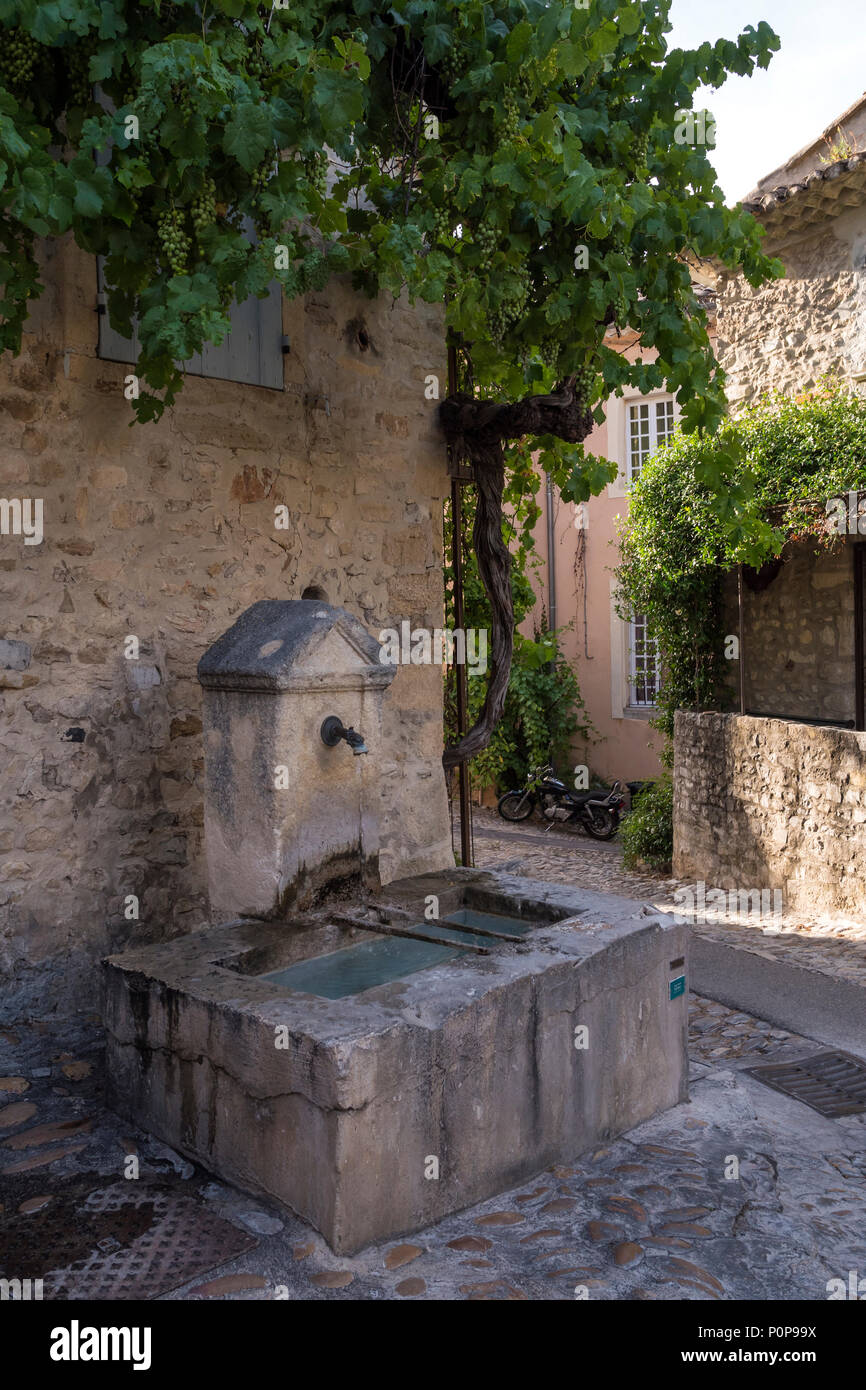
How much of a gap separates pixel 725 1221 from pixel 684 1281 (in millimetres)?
406

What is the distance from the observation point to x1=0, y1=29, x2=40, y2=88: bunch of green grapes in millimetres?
3367

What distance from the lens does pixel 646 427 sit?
1398 cm

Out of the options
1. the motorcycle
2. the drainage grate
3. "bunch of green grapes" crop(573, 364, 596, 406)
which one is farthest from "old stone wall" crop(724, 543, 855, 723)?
the drainage grate

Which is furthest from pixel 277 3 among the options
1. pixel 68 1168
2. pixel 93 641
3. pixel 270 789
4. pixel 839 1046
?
pixel 839 1046

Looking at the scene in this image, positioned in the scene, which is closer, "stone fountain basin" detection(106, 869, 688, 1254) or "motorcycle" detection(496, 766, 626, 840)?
"stone fountain basin" detection(106, 869, 688, 1254)

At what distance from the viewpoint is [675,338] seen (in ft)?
14.6

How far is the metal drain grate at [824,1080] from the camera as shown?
4.42 metres

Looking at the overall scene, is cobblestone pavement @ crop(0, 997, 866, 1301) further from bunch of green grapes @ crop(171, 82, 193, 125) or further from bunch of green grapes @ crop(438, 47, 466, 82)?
bunch of green grapes @ crop(438, 47, 466, 82)

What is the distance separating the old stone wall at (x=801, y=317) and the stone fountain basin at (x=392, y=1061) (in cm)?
719

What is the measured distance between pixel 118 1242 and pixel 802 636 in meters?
8.32

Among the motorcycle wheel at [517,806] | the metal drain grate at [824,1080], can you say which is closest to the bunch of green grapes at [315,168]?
the metal drain grate at [824,1080]

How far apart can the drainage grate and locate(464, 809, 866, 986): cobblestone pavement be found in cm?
237

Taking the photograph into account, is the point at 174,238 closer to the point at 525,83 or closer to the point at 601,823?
the point at 525,83

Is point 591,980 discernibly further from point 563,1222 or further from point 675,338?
point 675,338
